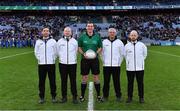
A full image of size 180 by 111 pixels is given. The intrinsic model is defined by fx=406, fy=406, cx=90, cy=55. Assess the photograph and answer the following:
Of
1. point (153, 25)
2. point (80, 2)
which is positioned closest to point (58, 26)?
point (80, 2)

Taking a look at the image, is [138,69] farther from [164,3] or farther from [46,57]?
[164,3]

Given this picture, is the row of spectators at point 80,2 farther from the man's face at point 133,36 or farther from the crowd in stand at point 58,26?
the man's face at point 133,36

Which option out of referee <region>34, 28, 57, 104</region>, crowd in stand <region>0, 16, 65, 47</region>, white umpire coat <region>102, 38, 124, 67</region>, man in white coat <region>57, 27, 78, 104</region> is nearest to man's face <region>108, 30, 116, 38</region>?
white umpire coat <region>102, 38, 124, 67</region>

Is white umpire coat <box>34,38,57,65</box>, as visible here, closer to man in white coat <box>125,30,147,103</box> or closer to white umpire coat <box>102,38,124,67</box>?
white umpire coat <box>102,38,124,67</box>

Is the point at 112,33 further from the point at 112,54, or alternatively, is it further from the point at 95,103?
the point at 95,103

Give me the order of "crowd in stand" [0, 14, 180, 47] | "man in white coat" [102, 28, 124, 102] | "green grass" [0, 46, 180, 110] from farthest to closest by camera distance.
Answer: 1. "crowd in stand" [0, 14, 180, 47]
2. "man in white coat" [102, 28, 124, 102]
3. "green grass" [0, 46, 180, 110]


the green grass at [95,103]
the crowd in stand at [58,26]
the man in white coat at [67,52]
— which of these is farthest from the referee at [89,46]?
the crowd in stand at [58,26]

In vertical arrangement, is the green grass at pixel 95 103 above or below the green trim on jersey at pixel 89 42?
below

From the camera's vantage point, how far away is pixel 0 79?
1683 cm

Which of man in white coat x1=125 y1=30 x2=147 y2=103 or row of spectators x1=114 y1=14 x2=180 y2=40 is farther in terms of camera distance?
row of spectators x1=114 y1=14 x2=180 y2=40

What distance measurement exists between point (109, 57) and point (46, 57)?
5.74ft

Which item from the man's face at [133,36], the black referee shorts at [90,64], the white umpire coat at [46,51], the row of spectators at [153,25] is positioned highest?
the man's face at [133,36]

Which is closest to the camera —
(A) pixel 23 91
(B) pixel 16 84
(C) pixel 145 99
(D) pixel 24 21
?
(C) pixel 145 99

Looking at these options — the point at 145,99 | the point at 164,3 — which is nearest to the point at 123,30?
the point at 164,3
